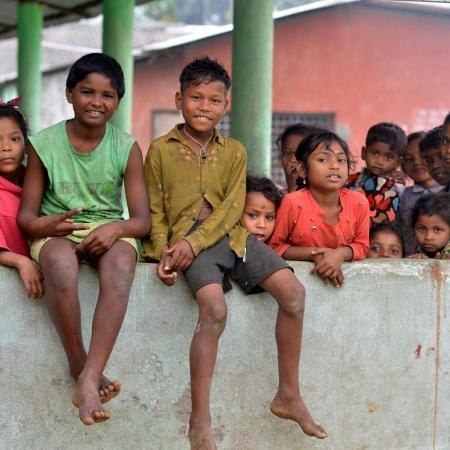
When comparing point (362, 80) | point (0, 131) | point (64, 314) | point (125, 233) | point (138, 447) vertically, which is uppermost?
point (362, 80)

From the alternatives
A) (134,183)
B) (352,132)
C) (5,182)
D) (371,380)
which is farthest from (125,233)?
(352,132)

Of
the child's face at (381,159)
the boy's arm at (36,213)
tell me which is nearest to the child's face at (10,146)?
the boy's arm at (36,213)

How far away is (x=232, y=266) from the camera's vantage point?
4.20m

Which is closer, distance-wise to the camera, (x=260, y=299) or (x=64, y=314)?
(x=64, y=314)

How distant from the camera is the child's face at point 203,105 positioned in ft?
14.2

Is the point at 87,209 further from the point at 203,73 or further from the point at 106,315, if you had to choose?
the point at 203,73

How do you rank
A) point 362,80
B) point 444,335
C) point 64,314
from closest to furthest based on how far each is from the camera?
1. point 64,314
2. point 444,335
3. point 362,80

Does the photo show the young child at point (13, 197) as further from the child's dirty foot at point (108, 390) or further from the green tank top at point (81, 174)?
the child's dirty foot at point (108, 390)

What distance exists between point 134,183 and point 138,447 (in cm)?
119

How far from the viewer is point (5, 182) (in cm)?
433

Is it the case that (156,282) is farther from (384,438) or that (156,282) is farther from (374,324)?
(384,438)

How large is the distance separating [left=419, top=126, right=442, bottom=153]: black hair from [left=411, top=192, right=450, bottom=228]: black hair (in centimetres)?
75

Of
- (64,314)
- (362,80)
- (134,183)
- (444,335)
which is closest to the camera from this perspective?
(64,314)

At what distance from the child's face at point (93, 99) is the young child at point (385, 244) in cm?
171
